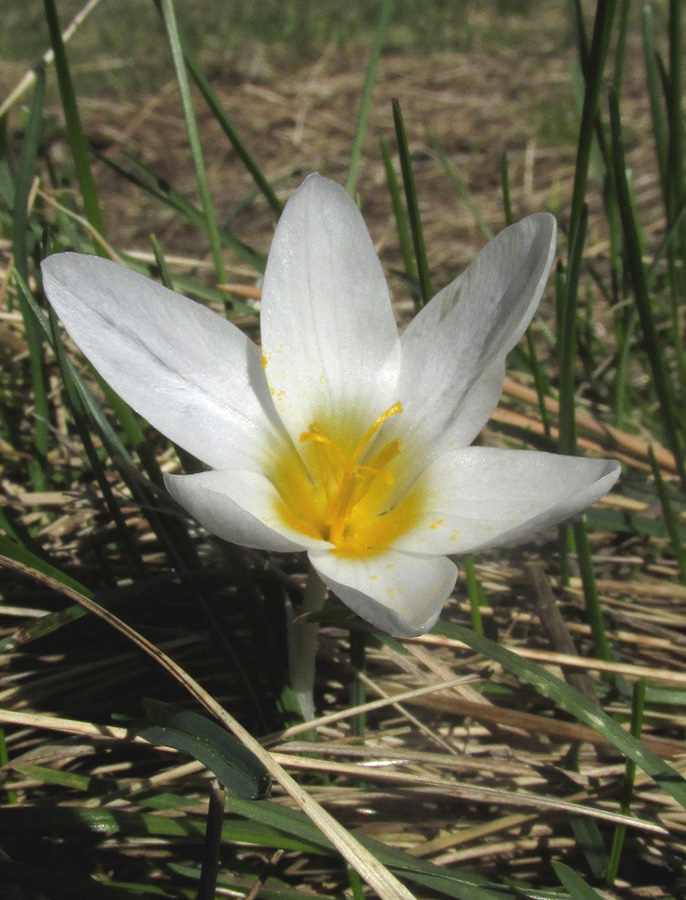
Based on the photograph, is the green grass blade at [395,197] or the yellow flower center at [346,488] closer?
the yellow flower center at [346,488]

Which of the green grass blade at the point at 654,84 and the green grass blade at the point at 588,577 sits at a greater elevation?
the green grass blade at the point at 654,84

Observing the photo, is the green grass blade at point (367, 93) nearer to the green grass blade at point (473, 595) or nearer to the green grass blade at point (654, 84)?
the green grass blade at point (654, 84)

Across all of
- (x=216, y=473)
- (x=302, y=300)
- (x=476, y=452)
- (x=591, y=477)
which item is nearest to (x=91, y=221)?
(x=302, y=300)

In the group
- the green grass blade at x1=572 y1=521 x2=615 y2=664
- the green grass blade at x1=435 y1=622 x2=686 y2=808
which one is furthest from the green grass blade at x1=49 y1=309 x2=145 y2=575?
the green grass blade at x1=572 y1=521 x2=615 y2=664

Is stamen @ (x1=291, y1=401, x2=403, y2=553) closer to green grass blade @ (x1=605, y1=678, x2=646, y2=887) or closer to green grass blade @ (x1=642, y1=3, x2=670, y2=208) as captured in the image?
green grass blade @ (x1=605, y1=678, x2=646, y2=887)

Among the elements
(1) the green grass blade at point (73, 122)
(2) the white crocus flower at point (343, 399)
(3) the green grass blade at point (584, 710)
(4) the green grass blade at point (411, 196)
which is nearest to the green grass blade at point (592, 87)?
(2) the white crocus flower at point (343, 399)

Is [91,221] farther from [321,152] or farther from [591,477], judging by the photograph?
[321,152]
